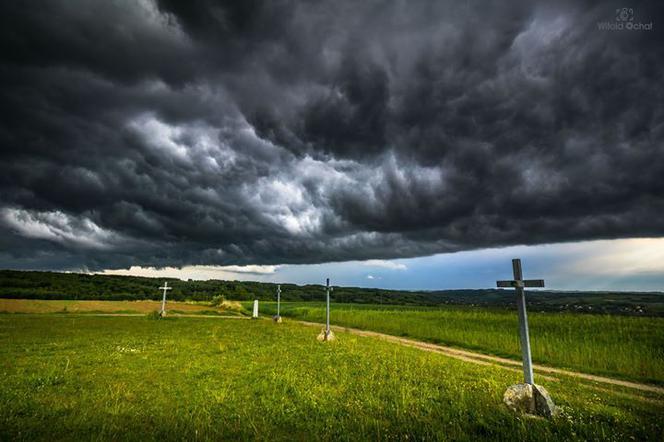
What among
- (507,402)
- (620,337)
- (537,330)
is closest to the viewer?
(507,402)

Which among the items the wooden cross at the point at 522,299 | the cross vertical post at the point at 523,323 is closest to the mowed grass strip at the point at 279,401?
the cross vertical post at the point at 523,323

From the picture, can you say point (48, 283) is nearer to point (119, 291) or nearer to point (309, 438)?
point (119, 291)

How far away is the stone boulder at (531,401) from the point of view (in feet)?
23.1

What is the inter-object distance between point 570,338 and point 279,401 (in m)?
20.1

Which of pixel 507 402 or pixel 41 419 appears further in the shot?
pixel 507 402

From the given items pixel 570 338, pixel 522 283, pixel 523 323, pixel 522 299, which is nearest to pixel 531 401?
pixel 523 323

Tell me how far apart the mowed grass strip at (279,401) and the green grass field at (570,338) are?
722 cm

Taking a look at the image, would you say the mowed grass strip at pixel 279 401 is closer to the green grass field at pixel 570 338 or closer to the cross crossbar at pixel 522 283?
the cross crossbar at pixel 522 283

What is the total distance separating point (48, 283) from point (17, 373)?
81547 mm

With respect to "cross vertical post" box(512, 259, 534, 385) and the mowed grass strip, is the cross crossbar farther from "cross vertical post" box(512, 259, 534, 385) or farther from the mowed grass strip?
the mowed grass strip

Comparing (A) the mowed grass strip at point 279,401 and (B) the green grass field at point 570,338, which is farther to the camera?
(B) the green grass field at point 570,338

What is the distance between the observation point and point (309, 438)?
5.79 metres

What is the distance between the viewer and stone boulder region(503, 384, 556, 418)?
7027mm

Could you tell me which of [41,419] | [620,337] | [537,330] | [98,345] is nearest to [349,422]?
[41,419]
